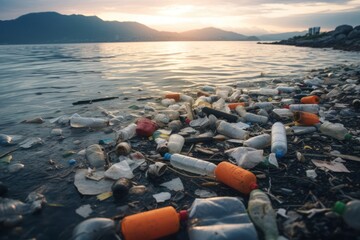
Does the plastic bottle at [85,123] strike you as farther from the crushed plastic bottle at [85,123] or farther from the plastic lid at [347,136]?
the plastic lid at [347,136]

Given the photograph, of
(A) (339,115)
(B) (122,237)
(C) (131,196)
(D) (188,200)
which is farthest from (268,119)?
(B) (122,237)

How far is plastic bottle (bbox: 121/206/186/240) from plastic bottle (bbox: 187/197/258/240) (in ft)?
0.55

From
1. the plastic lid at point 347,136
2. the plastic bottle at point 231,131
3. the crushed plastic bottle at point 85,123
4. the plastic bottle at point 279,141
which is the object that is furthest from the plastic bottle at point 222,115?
the crushed plastic bottle at point 85,123

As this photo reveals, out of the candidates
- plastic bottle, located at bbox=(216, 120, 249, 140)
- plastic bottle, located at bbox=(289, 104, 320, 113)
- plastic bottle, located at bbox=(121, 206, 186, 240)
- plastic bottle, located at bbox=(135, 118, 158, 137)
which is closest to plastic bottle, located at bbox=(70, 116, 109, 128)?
plastic bottle, located at bbox=(135, 118, 158, 137)

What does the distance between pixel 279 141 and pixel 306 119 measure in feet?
4.20

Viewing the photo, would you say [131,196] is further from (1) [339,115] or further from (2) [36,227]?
(1) [339,115]

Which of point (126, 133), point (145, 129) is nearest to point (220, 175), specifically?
point (145, 129)

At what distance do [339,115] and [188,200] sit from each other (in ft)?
14.6

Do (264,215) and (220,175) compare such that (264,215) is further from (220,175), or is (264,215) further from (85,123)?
(85,123)

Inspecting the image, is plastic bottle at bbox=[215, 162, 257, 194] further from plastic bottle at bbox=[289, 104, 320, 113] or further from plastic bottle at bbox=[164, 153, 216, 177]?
plastic bottle at bbox=[289, 104, 320, 113]

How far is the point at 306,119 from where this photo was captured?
468cm

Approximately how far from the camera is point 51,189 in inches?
116

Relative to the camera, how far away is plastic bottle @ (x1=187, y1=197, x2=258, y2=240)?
1974 mm

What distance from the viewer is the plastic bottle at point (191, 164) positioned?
10.6ft
